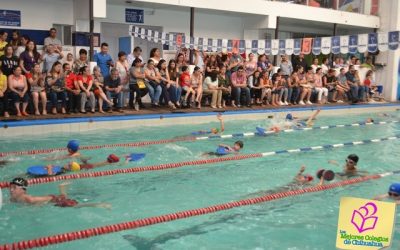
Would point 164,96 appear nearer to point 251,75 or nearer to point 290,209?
point 251,75

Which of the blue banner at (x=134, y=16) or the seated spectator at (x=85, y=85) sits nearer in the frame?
the seated spectator at (x=85, y=85)

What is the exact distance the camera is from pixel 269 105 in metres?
13.9

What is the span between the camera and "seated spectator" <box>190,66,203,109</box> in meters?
12.1

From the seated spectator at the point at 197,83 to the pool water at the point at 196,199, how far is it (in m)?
3.52

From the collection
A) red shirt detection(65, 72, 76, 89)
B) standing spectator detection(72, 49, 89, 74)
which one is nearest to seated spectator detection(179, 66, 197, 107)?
standing spectator detection(72, 49, 89, 74)

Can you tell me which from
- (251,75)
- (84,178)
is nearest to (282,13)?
(251,75)

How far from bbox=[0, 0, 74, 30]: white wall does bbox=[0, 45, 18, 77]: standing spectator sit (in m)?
3.46

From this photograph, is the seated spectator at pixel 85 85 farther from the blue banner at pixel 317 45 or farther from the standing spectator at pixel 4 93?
the blue banner at pixel 317 45

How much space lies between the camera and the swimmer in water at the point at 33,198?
4.67 metres

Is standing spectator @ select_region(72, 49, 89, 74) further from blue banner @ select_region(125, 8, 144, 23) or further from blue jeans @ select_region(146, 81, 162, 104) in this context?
blue banner @ select_region(125, 8, 144, 23)

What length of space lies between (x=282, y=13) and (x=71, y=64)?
8.51 m

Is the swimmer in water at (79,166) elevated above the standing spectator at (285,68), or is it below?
below

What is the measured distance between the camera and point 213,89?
1263cm

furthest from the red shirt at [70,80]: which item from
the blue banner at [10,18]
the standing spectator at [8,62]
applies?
the blue banner at [10,18]
